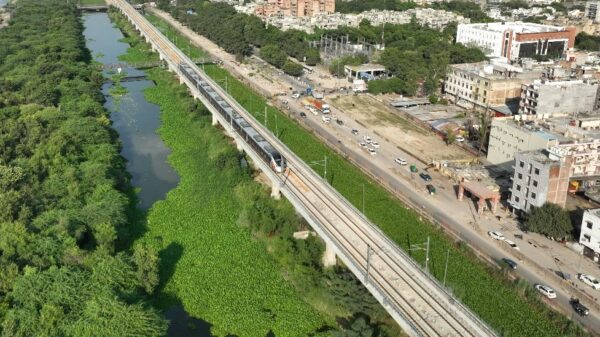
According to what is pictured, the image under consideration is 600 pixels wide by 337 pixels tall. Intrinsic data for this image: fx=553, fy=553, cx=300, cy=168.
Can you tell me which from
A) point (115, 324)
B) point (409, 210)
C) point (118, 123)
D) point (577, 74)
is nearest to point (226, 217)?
point (409, 210)

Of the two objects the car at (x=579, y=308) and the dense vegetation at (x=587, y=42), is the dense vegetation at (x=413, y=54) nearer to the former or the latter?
the dense vegetation at (x=587, y=42)

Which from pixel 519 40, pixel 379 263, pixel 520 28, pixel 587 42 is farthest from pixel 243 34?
pixel 379 263

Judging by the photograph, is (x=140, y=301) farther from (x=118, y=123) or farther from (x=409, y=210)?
(x=118, y=123)

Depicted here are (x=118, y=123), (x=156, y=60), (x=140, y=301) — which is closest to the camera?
(x=140, y=301)

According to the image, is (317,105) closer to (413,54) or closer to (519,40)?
(413,54)

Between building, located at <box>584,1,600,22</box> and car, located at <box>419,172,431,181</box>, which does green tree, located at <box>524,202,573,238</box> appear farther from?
building, located at <box>584,1,600,22</box>
